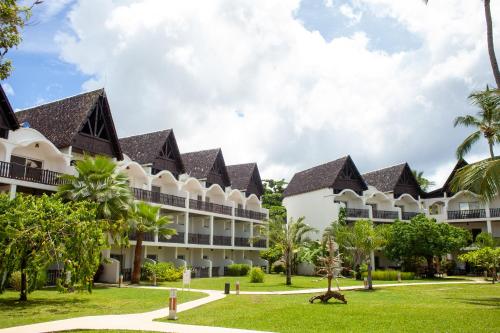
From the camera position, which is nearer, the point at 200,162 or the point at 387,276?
the point at 387,276

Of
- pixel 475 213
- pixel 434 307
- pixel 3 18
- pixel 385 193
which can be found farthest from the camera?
pixel 385 193

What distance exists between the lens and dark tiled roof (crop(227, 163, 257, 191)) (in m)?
50.6

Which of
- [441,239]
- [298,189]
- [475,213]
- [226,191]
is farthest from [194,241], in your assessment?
[475,213]

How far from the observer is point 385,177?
53.2 meters

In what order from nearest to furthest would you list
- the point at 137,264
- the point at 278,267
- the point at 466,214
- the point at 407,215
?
1. the point at 137,264
2. the point at 278,267
3. the point at 466,214
4. the point at 407,215

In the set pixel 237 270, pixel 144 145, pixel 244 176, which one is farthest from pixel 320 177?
pixel 144 145

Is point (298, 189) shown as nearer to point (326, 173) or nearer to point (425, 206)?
point (326, 173)

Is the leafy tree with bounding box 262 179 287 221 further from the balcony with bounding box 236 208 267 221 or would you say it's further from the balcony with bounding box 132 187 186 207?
the balcony with bounding box 132 187 186 207

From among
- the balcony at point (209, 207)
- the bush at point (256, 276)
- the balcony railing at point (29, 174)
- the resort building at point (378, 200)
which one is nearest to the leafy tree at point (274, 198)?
the resort building at point (378, 200)

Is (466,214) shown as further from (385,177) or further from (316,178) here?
(316,178)

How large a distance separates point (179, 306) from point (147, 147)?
23.1 metres

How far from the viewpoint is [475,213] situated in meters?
46.2

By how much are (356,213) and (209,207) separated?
47.7 ft

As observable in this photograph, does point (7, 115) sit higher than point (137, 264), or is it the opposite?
point (7, 115)
